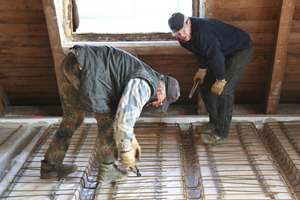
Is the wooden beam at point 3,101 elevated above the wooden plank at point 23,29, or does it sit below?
below

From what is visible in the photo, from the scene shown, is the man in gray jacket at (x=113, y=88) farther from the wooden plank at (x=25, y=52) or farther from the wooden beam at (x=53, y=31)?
the wooden plank at (x=25, y=52)

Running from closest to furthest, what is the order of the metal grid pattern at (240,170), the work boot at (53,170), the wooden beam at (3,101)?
1. the metal grid pattern at (240,170)
2. the work boot at (53,170)
3. the wooden beam at (3,101)

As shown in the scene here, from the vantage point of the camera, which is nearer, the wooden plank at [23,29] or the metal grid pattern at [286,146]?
the metal grid pattern at [286,146]

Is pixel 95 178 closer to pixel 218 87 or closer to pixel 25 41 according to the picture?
pixel 218 87

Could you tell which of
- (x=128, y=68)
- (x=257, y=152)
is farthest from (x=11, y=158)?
(x=257, y=152)

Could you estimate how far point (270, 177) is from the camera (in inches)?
95.6

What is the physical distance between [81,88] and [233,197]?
1.31 metres

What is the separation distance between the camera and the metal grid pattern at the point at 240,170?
7.44 feet

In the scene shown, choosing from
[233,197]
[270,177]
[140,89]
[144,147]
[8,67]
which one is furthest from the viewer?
[8,67]

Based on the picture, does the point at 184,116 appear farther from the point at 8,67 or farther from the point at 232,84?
the point at 8,67

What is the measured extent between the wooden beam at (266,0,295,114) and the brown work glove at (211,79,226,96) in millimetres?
743

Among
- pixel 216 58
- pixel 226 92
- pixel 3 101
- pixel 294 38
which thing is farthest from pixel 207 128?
pixel 3 101

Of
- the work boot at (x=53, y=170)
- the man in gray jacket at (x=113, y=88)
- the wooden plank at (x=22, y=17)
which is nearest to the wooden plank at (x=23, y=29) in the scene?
the wooden plank at (x=22, y=17)

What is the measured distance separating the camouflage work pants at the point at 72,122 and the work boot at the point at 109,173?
61 millimetres
